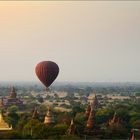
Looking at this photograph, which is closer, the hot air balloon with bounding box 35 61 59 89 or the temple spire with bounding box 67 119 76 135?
the temple spire with bounding box 67 119 76 135

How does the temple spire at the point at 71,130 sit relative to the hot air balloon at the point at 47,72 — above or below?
below

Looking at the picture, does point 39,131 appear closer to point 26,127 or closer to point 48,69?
point 26,127

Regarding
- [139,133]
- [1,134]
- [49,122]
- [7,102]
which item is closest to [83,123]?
[49,122]

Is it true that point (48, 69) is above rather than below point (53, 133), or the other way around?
above

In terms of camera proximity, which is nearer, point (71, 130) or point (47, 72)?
point (71, 130)

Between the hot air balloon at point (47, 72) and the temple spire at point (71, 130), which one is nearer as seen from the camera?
the temple spire at point (71, 130)

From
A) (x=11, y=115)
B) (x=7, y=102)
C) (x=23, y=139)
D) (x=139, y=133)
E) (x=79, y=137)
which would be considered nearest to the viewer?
(x=23, y=139)

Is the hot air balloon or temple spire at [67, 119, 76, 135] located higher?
the hot air balloon

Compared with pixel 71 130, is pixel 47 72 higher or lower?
higher
